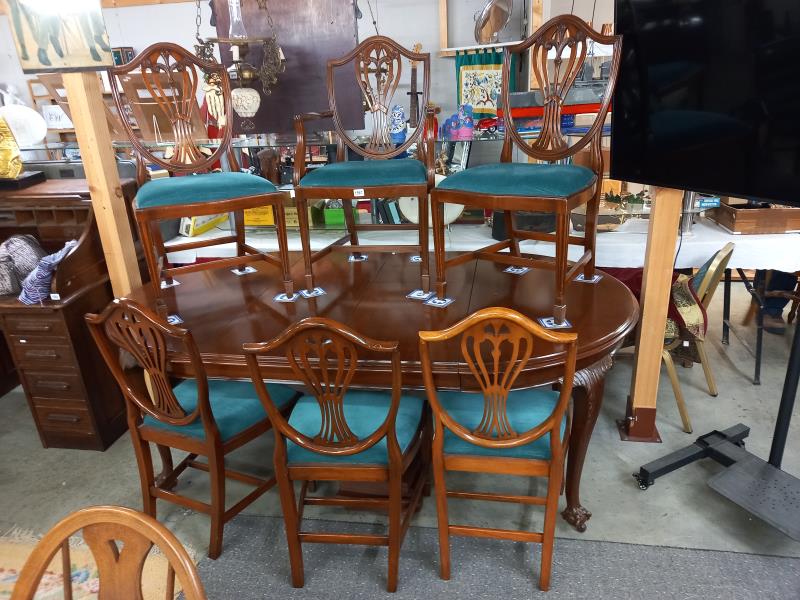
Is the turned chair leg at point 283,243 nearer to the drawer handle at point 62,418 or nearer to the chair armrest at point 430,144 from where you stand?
the chair armrest at point 430,144

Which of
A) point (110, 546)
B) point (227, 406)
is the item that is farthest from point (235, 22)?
point (110, 546)

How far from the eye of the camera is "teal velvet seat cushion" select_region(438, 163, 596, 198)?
1793 mm

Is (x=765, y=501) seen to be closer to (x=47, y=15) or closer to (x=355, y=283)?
(x=355, y=283)

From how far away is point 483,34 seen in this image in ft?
15.0

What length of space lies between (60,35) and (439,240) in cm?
150

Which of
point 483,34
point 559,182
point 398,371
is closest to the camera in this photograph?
point 398,371

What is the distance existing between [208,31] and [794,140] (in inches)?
237

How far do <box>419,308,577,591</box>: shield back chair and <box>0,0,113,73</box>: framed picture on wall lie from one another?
157 cm

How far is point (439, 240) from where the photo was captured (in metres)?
2.04

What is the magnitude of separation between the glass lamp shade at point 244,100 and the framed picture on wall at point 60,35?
98cm

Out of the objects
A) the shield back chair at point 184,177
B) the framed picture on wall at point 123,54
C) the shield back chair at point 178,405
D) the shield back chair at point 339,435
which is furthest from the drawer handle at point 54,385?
the framed picture on wall at point 123,54

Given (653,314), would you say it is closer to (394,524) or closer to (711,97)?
(711,97)

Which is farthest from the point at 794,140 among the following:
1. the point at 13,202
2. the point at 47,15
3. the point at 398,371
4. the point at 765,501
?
the point at 13,202

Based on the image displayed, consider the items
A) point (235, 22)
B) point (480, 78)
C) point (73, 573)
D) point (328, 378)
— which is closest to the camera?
point (328, 378)
